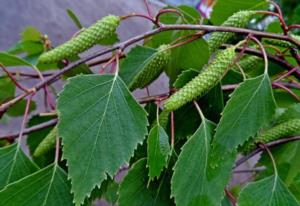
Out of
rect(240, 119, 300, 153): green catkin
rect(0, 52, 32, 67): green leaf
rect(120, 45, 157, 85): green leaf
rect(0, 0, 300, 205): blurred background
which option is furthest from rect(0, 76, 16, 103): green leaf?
rect(0, 0, 300, 205): blurred background

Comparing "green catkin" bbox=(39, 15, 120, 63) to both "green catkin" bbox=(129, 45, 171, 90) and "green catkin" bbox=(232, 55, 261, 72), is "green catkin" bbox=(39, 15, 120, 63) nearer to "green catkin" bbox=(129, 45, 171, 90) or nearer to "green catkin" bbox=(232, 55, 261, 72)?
"green catkin" bbox=(129, 45, 171, 90)

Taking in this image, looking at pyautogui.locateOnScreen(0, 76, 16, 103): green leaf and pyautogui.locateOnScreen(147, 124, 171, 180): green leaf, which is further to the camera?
pyautogui.locateOnScreen(0, 76, 16, 103): green leaf

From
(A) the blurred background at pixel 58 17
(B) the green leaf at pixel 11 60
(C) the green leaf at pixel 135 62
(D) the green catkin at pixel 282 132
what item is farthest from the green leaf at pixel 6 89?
(A) the blurred background at pixel 58 17

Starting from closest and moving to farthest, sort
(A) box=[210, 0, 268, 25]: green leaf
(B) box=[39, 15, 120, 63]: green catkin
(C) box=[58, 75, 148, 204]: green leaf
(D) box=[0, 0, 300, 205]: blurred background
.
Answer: (C) box=[58, 75, 148, 204]: green leaf, (B) box=[39, 15, 120, 63]: green catkin, (A) box=[210, 0, 268, 25]: green leaf, (D) box=[0, 0, 300, 205]: blurred background

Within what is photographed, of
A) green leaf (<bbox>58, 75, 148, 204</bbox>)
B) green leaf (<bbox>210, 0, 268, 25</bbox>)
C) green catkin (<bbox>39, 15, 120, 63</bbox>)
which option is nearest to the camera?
green leaf (<bbox>58, 75, 148, 204</bbox>)

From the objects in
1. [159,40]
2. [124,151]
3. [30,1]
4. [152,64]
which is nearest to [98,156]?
[124,151]

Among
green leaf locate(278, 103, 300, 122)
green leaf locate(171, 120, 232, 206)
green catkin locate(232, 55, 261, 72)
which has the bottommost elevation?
green leaf locate(278, 103, 300, 122)

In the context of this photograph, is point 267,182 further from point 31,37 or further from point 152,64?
point 31,37

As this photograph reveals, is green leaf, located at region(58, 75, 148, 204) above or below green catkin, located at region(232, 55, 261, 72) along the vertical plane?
above

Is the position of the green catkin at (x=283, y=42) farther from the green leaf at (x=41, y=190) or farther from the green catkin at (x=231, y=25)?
the green leaf at (x=41, y=190)
